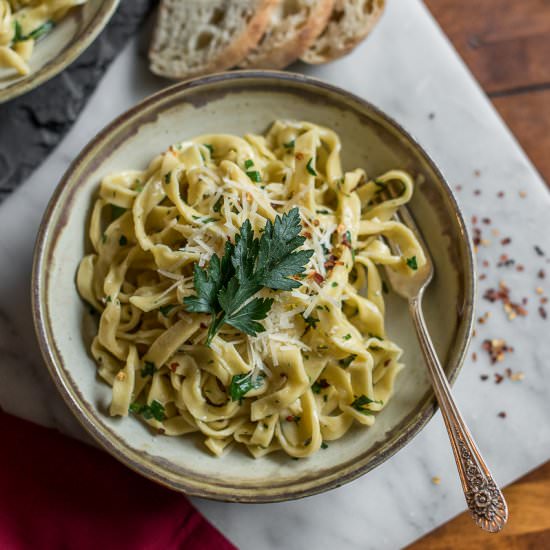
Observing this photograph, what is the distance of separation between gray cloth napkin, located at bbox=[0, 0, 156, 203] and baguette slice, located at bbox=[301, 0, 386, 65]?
3.38 ft

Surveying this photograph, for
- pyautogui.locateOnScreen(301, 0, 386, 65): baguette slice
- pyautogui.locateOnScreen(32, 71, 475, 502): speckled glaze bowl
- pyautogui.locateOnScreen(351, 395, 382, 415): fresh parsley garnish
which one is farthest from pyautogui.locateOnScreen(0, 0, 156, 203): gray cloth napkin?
pyautogui.locateOnScreen(351, 395, 382, 415): fresh parsley garnish

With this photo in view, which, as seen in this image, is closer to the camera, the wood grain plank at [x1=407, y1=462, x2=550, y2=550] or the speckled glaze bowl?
the speckled glaze bowl

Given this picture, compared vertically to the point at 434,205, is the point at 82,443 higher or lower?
lower

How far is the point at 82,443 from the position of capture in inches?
153

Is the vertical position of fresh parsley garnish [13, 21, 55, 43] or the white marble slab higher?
fresh parsley garnish [13, 21, 55, 43]

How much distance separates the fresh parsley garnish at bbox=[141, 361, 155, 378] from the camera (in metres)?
3.51

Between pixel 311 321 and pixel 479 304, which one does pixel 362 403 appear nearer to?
pixel 311 321

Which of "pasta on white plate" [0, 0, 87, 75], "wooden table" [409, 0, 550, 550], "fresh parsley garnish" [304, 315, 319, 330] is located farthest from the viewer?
"wooden table" [409, 0, 550, 550]

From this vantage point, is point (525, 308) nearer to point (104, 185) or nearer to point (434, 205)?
point (434, 205)

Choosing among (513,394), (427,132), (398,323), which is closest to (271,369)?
(398,323)

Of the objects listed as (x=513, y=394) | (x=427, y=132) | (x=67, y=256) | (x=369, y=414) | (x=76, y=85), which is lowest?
(x=513, y=394)

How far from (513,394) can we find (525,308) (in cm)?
46

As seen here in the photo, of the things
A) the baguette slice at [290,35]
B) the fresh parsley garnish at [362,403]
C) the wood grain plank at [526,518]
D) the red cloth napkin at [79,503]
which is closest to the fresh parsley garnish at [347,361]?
the fresh parsley garnish at [362,403]

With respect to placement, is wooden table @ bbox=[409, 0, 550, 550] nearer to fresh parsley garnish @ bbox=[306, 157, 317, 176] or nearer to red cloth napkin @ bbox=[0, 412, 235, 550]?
fresh parsley garnish @ bbox=[306, 157, 317, 176]
